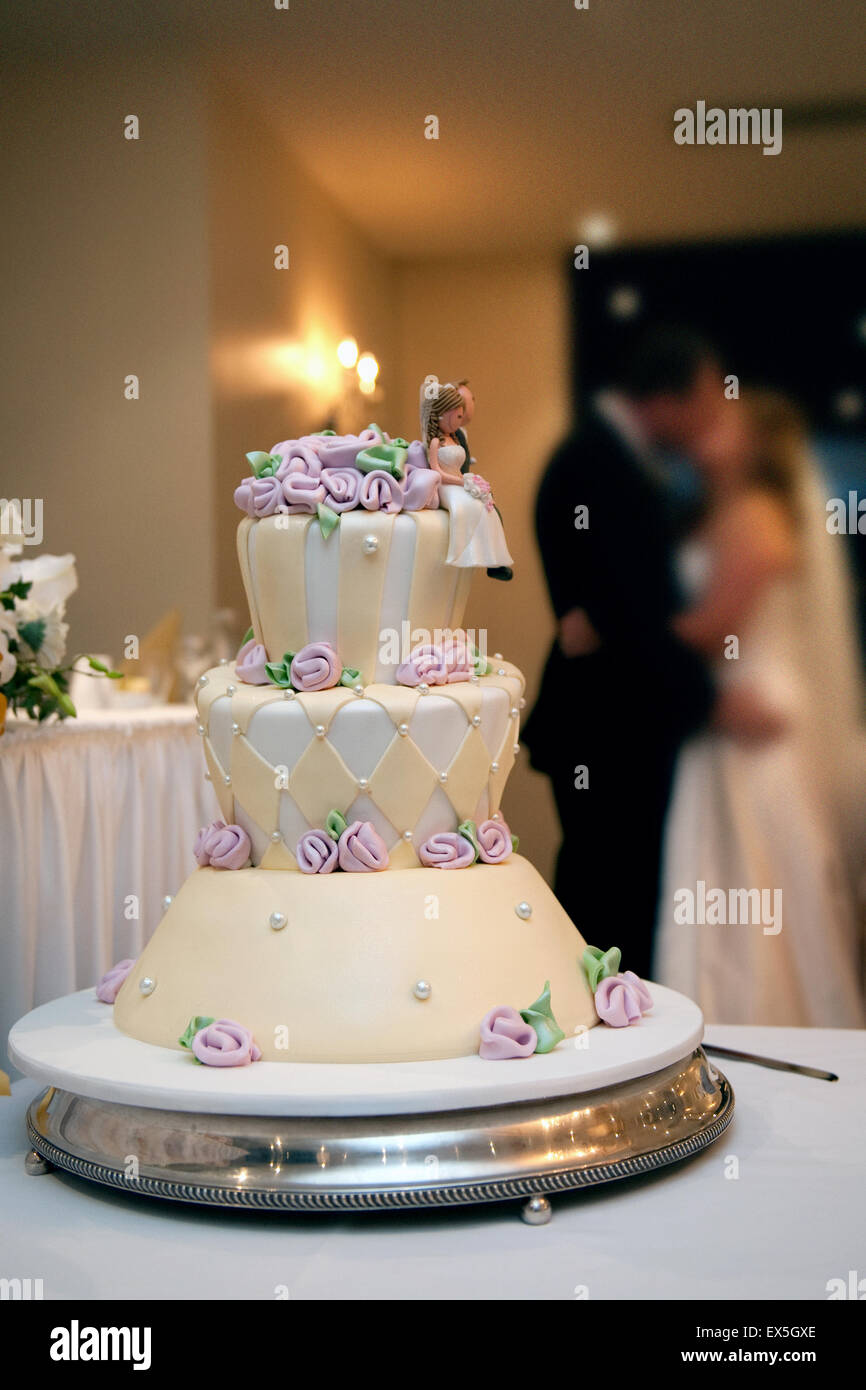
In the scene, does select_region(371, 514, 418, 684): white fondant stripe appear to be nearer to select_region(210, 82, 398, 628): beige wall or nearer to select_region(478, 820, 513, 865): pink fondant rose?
select_region(478, 820, 513, 865): pink fondant rose

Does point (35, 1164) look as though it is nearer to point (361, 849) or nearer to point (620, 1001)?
point (361, 849)

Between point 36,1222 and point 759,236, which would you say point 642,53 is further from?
point 36,1222

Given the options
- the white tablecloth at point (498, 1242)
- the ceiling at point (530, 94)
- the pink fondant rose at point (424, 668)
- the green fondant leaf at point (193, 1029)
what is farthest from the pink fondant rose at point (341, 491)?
the ceiling at point (530, 94)

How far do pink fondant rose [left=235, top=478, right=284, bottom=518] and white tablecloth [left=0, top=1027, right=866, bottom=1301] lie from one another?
117 centimetres

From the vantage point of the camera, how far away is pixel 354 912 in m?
2.20

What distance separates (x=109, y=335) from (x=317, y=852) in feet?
13.0

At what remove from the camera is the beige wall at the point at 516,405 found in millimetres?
5359

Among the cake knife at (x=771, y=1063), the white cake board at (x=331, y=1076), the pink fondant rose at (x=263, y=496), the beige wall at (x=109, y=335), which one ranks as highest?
the beige wall at (x=109, y=335)

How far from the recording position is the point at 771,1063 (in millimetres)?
2816

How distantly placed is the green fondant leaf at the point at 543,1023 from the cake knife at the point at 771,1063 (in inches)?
32.6

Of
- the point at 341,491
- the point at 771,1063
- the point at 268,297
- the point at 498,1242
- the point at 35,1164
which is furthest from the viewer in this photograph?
the point at 268,297

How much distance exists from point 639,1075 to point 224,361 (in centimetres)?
405

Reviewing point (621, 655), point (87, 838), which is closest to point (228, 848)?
point (87, 838)

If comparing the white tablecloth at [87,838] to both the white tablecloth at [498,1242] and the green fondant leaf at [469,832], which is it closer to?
the white tablecloth at [498,1242]
